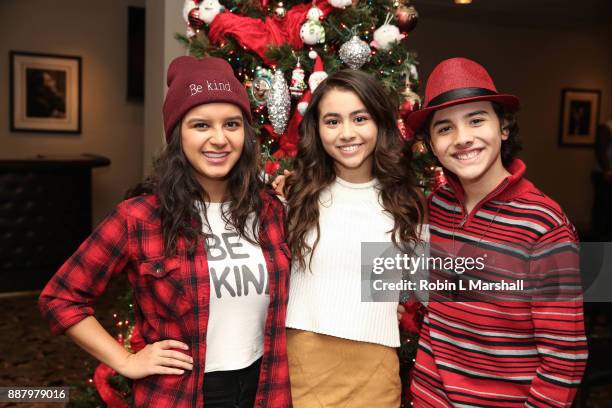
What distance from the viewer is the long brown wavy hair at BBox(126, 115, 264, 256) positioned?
1.64 metres

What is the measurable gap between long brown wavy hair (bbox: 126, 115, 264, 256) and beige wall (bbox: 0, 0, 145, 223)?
6384mm

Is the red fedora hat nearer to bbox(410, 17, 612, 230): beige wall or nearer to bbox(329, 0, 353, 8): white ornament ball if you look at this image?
bbox(329, 0, 353, 8): white ornament ball

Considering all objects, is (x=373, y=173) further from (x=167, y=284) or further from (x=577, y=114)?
(x=577, y=114)

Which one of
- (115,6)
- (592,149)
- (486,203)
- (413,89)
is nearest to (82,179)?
(115,6)

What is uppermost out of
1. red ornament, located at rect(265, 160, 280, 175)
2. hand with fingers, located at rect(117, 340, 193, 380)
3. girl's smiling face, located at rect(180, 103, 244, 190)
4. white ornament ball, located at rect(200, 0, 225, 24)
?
white ornament ball, located at rect(200, 0, 225, 24)

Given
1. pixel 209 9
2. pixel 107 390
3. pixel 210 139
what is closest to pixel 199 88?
pixel 210 139

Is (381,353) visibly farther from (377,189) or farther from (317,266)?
(377,189)

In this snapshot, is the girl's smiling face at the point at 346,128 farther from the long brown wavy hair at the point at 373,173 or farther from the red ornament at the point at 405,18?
the red ornament at the point at 405,18

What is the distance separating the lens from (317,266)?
5.95 feet

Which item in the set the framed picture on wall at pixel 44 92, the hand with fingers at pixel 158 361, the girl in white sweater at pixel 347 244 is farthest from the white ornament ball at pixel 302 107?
the framed picture on wall at pixel 44 92

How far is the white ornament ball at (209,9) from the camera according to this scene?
105 inches

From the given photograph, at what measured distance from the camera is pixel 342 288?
1803 millimetres

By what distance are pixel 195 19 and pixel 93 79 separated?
5.38m

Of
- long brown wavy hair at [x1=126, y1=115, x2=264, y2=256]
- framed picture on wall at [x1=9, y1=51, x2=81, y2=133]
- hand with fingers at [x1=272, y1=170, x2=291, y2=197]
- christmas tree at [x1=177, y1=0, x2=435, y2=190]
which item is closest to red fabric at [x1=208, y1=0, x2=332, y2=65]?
christmas tree at [x1=177, y1=0, x2=435, y2=190]
